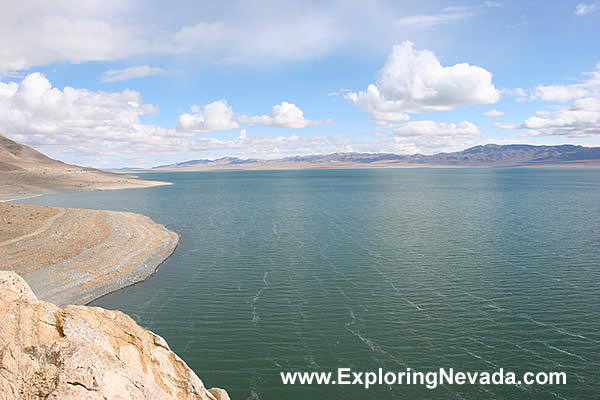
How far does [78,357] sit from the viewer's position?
1104 centimetres

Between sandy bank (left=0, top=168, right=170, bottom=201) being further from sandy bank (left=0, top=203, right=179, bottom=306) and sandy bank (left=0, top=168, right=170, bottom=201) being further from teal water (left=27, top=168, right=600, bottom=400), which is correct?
teal water (left=27, top=168, right=600, bottom=400)

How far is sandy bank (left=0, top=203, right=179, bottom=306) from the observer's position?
39781mm

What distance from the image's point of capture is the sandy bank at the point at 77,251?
3978cm

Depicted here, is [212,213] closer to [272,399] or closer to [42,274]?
[42,274]

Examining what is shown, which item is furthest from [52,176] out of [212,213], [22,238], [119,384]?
[119,384]

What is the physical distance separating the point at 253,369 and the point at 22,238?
48.8 metres

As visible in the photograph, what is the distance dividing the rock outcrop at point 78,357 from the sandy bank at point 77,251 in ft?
83.1

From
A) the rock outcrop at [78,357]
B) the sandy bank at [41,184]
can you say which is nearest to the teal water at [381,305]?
the rock outcrop at [78,357]

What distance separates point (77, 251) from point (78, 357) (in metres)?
46.5

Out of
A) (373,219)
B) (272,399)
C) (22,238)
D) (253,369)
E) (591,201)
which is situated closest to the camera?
(272,399)

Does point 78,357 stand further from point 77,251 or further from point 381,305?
point 77,251

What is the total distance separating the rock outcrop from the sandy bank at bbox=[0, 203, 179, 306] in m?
25.3

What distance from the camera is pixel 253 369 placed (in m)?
25.9

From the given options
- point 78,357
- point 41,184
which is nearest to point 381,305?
point 78,357
